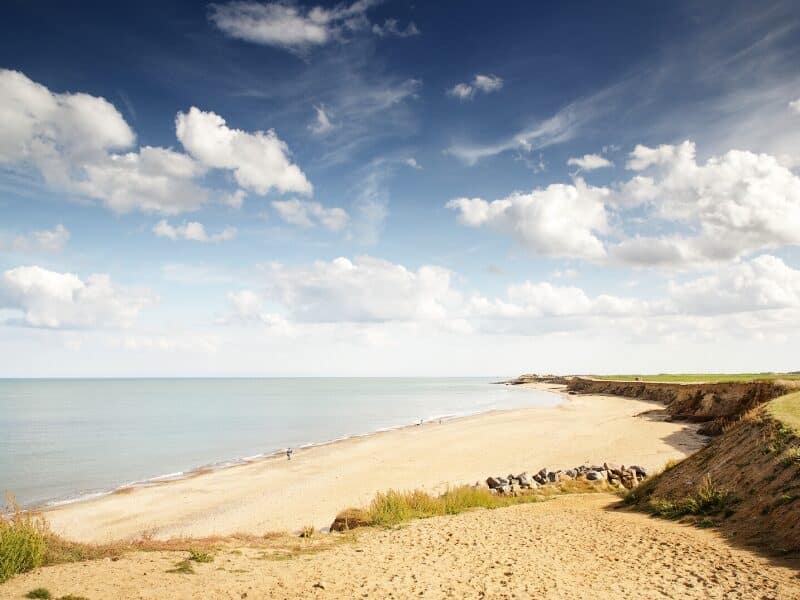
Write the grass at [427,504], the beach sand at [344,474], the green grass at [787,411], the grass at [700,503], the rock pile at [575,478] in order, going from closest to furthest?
1. the grass at [700,503]
2. the green grass at [787,411]
3. the grass at [427,504]
4. the beach sand at [344,474]
5. the rock pile at [575,478]

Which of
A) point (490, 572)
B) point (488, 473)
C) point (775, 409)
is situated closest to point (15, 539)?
point (490, 572)

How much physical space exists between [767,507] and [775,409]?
8.51 m

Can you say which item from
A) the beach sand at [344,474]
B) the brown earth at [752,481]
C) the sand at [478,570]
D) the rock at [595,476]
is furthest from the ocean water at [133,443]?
the brown earth at [752,481]

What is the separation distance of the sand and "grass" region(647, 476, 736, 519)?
871 millimetres

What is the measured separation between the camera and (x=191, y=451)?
41.6 m

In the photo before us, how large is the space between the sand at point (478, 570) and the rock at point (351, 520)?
2489 mm

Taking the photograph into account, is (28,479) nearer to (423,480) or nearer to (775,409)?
(423,480)

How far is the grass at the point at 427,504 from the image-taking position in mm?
17094

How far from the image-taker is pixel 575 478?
2323 centimetres

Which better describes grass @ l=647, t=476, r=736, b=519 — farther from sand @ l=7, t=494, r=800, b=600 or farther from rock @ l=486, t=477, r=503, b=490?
rock @ l=486, t=477, r=503, b=490

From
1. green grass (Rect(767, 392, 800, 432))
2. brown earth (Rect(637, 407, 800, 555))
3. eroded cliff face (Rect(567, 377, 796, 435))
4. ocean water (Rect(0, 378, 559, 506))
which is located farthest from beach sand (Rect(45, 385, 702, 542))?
brown earth (Rect(637, 407, 800, 555))

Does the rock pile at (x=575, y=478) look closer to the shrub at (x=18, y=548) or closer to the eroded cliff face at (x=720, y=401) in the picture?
the eroded cliff face at (x=720, y=401)

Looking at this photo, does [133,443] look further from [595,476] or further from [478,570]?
[478,570]

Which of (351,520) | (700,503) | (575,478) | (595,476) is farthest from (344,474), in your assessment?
(700,503)
